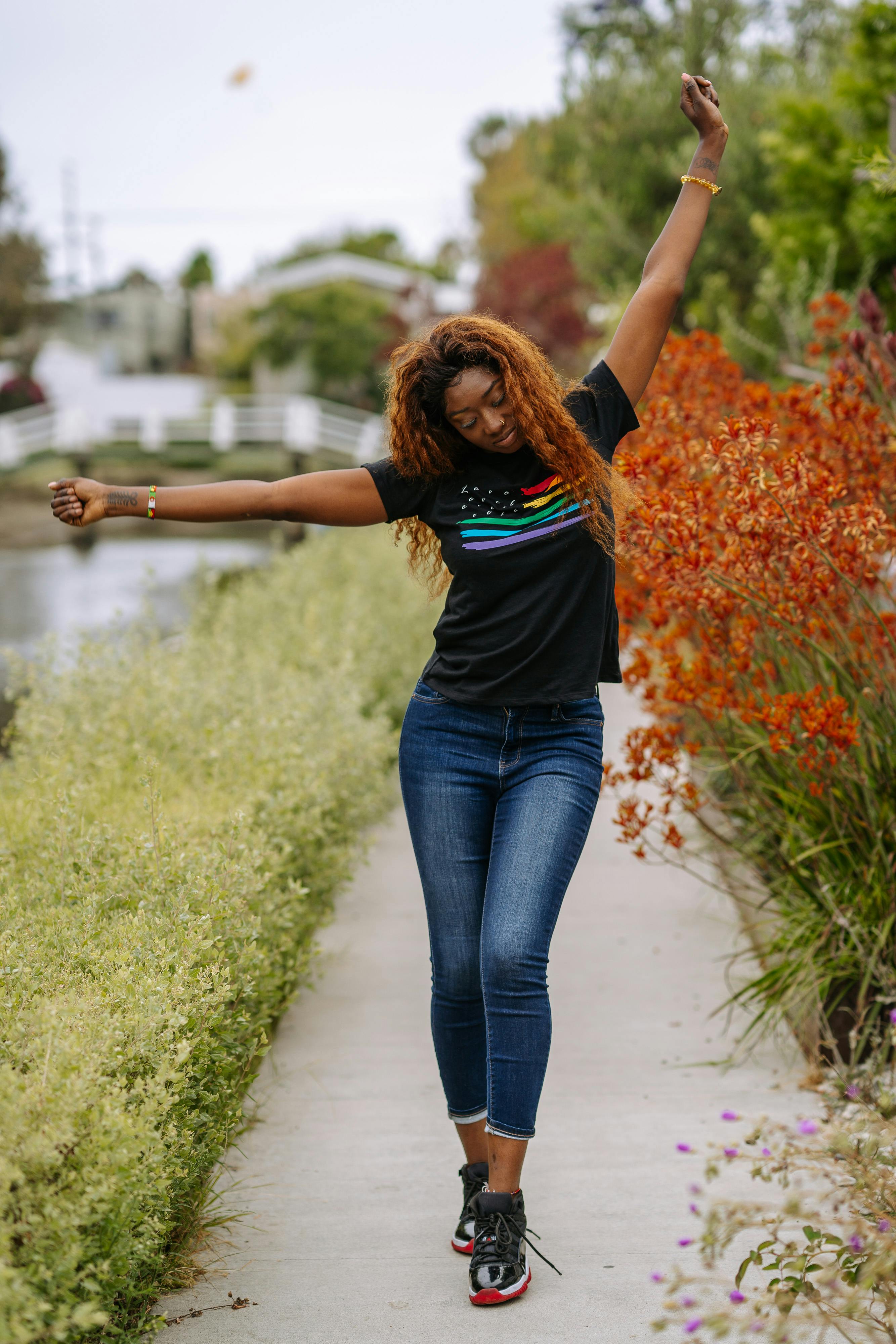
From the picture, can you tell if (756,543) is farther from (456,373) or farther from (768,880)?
(768,880)

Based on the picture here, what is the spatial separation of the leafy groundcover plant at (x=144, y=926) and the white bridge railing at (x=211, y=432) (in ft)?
75.0

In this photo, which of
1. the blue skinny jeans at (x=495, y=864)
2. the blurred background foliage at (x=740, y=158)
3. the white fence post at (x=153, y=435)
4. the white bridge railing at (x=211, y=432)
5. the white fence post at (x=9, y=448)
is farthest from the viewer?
the white fence post at (x=153, y=435)

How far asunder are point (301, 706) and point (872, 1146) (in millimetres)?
3005

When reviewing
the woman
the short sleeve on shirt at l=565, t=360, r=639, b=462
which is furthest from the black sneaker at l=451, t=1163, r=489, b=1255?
the short sleeve on shirt at l=565, t=360, r=639, b=462

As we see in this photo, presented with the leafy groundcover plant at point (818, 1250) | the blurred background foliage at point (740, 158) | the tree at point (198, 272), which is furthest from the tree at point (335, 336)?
the tree at point (198, 272)

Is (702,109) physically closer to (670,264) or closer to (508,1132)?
(670,264)

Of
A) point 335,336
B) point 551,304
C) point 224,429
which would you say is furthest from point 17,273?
point 551,304

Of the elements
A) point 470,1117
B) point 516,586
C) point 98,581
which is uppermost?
point 516,586

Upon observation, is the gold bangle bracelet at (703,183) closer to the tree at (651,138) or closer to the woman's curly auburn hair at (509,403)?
the woman's curly auburn hair at (509,403)

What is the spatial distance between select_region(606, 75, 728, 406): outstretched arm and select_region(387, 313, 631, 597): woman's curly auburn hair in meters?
0.12

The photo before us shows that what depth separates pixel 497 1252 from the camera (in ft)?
8.32

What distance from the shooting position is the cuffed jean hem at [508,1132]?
2.52 m

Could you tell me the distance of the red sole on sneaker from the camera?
2521mm

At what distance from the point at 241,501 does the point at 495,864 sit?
973mm
